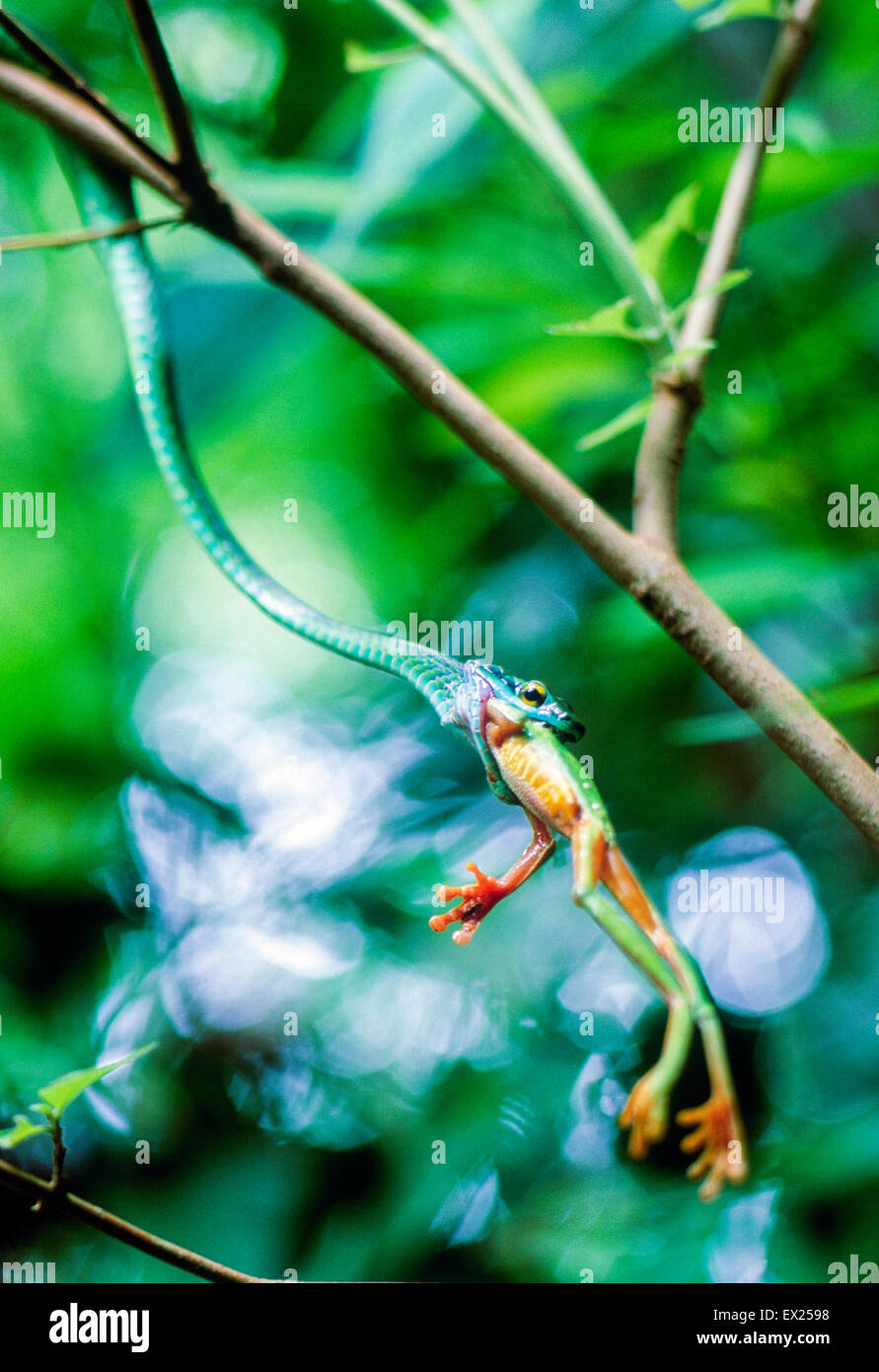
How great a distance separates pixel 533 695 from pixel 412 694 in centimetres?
80

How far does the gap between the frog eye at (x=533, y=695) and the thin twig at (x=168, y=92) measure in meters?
0.31

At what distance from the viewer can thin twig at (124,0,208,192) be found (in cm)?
47

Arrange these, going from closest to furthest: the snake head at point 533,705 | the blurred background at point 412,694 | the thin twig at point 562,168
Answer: the snake head at point 533,705
the thin twig at point 562,168
the blurred background at point 412,694

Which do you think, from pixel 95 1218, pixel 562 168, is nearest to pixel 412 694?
pixel 562 168

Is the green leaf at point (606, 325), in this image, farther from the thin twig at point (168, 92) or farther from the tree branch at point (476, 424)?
the thin twig at point (168, 92)

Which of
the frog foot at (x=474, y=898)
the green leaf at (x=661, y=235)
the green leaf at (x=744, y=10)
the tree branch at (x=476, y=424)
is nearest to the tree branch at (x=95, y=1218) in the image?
the frog foot at (x=474, y=898)

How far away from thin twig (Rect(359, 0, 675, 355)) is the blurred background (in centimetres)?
14

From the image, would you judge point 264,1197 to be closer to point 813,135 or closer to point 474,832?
point 474,832

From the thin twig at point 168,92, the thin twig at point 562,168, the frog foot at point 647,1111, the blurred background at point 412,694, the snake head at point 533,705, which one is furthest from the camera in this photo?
the blurred background at point 412,694

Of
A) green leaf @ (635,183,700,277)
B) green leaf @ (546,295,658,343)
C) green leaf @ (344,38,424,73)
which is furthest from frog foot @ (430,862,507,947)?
green leaf @ (344,38,424,73)

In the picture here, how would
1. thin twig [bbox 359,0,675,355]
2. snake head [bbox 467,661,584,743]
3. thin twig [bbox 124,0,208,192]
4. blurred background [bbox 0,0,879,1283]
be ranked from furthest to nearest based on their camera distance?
blurred background [bbox 0,0,879,1283] → thin twig [bbox 359,0,675,355] → thin twig [bbox 124,0,208,192] → snake head [bbox 467,661,584,743]

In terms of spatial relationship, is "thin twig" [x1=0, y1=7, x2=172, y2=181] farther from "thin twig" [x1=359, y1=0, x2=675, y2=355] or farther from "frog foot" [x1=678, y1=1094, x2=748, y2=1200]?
"frog foot" [x1=678, y1=1094, x2=748, y2=1200]

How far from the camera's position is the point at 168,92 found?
0.49 m

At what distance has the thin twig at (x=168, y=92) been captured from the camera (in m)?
0.47
